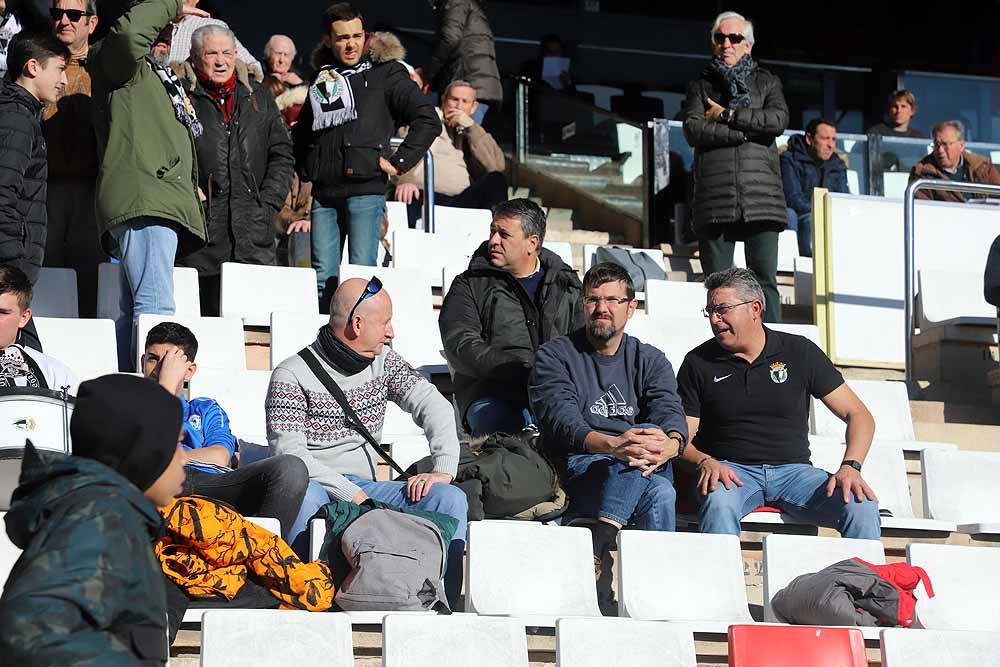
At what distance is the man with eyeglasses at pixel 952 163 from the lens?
8.96 m

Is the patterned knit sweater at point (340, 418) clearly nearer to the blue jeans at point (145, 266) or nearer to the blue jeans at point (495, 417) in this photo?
the blue jeans at point (495, 417)

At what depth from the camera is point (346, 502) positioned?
171 inches

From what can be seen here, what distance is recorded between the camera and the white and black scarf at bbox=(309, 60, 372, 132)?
6875 mm

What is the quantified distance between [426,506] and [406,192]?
369 cm

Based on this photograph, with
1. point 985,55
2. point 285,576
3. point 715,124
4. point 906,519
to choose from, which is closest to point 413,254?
point 715,124

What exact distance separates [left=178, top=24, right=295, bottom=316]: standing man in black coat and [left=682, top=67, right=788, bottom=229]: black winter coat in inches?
74.3

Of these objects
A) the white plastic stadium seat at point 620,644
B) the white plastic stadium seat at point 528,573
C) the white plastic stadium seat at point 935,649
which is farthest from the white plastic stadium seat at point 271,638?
the white plastic stadium seat at point 935,649

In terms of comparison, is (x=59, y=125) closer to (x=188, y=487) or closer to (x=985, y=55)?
(x=188, y=487)

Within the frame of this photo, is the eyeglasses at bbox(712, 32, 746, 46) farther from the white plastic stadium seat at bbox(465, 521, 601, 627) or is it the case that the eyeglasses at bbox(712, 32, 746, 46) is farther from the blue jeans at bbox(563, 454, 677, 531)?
the white plastic stadium seat at bbox(465, 521, 601, 627)

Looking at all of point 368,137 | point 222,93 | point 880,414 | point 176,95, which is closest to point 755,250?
point 880,414

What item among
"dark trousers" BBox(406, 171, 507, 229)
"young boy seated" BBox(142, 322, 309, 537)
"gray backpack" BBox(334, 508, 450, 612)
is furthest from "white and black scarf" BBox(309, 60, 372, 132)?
"gray backpack" BBox(334, 508, 450, 612)

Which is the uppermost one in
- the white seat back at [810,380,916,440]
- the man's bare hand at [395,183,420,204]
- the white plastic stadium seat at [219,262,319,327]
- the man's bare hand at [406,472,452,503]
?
the man's bare hand at [395,183,420,204]

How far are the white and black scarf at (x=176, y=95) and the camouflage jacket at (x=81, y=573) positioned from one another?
3.64m

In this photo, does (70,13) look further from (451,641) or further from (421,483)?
(451,641)
